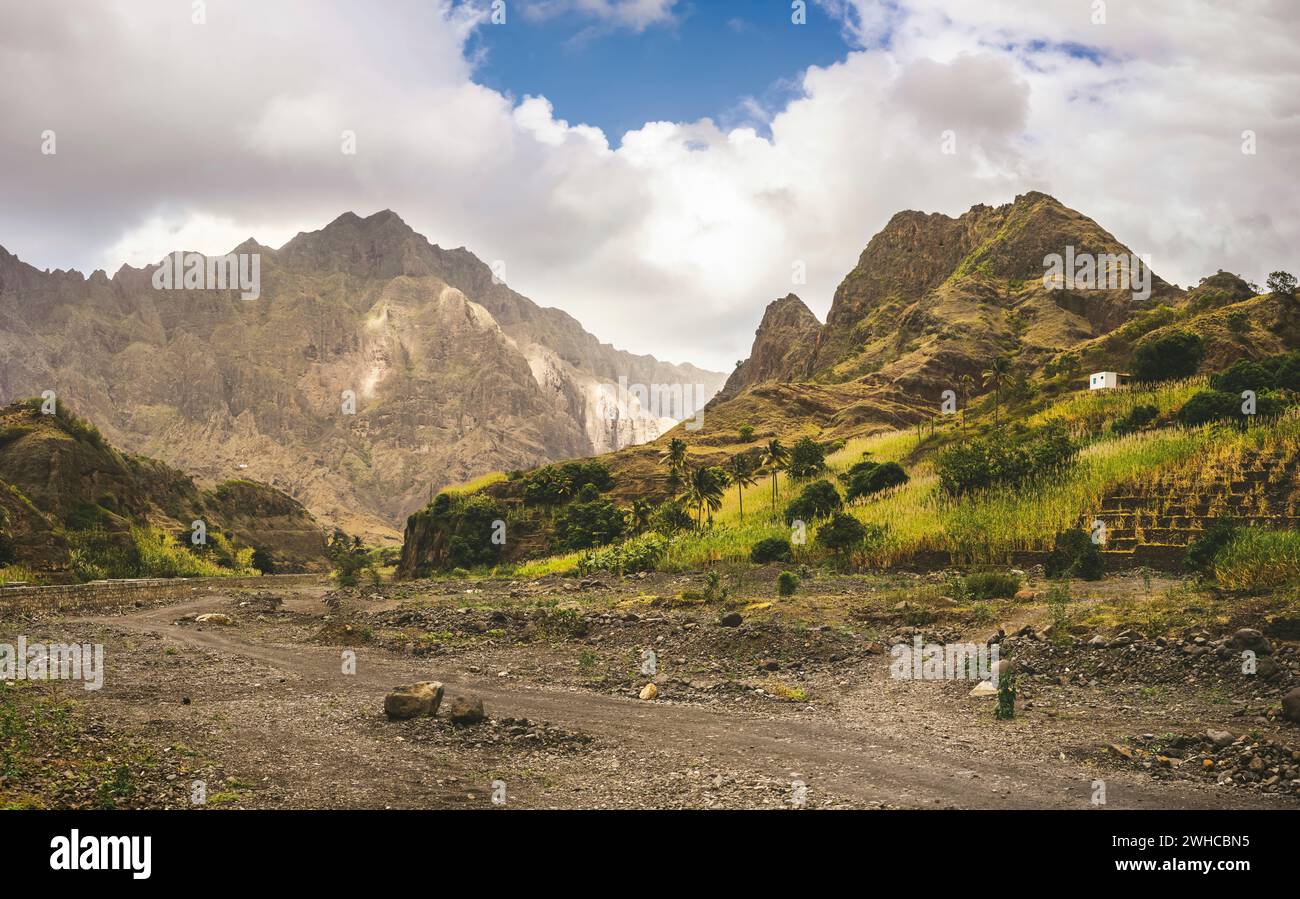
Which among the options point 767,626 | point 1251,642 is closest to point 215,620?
point 767,626

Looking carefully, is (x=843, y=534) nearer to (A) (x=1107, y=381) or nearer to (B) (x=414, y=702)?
(B) (x=414, y=702)

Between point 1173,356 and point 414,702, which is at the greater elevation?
point 1173,356

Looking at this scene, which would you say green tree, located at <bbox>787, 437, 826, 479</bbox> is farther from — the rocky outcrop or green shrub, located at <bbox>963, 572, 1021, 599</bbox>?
the rocky outcrop

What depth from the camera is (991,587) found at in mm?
26250

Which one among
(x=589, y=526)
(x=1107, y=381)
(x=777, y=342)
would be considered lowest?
(x=589, y=526)

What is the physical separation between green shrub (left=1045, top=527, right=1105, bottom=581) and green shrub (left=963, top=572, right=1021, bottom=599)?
277 cm

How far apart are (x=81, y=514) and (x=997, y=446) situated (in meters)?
56.4

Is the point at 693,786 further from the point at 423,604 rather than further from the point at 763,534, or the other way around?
the point at 763,534

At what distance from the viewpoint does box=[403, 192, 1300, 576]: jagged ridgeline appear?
3247 centimetres

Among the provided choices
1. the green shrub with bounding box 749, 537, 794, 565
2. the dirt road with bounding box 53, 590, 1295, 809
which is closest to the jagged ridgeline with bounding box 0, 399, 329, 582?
the dirt road with bounding box 53, 590, 1295, 809

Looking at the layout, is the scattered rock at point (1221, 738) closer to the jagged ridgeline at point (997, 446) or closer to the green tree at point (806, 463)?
the jagged ridgeline at point (997, 446)

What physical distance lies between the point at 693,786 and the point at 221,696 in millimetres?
11587

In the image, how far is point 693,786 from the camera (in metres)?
11.3

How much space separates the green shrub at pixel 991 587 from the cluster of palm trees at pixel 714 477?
24736 millimetres
